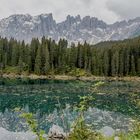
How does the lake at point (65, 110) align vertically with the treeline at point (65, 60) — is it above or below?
below

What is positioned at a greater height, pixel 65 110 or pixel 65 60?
pixel 65 60

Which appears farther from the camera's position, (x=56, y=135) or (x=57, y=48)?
(x=57, y=48)

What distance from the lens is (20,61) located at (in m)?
152

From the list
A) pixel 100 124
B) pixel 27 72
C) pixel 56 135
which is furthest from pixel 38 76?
pixel 56 135

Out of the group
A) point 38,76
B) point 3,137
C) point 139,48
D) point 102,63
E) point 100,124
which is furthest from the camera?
point 139,48

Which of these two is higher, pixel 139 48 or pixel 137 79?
pixel 139 48

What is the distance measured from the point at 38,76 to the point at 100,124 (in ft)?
371

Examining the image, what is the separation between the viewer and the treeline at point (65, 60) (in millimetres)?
152750

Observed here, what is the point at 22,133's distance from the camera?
27.1 metres

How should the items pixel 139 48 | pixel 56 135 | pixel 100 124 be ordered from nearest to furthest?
pixel 56 135 → pixel 100 124 → pixel 139 48

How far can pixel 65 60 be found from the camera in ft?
525

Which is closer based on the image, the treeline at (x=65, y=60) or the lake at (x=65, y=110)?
the lake at (x=65, y=110)

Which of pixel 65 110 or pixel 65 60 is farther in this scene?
pixel 65 60

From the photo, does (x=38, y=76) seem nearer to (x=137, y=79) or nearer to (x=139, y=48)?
(x=137, y=79)
